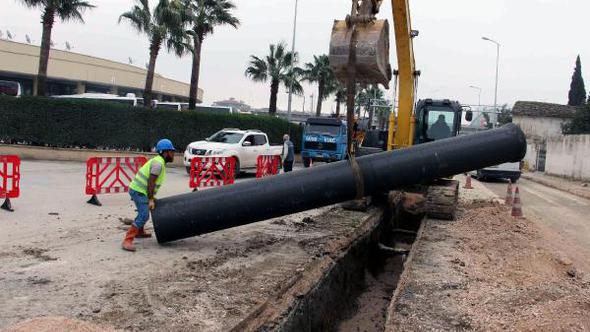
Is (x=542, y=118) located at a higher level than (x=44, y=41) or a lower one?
higher

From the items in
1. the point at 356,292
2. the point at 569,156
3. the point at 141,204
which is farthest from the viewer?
the point at 569,156

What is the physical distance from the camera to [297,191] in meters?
7.69

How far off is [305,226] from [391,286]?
1955 millimetres

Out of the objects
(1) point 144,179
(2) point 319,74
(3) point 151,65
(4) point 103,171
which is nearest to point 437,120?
(4) point 103,171

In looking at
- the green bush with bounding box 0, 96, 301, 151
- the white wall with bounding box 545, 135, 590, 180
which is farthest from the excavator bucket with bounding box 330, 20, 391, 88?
the white wall with bounding box 545, 135, 590, 180

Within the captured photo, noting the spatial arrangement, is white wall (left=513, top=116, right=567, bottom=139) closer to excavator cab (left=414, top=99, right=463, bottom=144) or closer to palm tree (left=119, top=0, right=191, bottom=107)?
palm tree (left=119, top=0, right=191, bottom=107)

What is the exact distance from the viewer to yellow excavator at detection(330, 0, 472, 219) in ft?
26.7

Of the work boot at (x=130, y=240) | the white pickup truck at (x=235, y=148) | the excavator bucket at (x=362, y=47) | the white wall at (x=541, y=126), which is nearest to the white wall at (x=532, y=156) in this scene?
the white wall at (x=541, y=126)

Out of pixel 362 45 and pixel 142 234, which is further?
pixel 142 234

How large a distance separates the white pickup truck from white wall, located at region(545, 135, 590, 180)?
2036cm

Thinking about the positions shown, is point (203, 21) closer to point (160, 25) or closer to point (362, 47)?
point (160, 25)

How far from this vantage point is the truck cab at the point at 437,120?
44.9ft

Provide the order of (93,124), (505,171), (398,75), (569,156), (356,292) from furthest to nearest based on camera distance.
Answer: (569,156), (505,171), (93,124), (398,75), (356,292)

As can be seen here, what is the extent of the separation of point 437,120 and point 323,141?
14.4m
